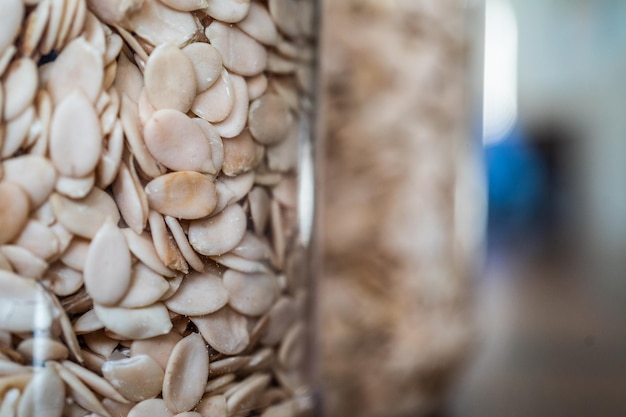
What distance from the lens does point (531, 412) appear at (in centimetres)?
37

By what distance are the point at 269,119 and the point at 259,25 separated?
3 centimetres

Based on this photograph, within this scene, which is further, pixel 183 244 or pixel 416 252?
pixel 416 252

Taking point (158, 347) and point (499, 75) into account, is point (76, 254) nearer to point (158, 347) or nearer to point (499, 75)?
point (158, 347)

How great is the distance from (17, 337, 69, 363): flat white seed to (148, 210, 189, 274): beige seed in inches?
1.5

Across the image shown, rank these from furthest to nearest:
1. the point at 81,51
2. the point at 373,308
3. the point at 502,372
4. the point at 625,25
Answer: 1. the point at 625,25
2. the point at 502,372
3. the point at 373,308
4. the point at 81,51

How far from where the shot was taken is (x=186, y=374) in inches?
7.5

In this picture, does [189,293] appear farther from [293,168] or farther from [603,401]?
[603,401]

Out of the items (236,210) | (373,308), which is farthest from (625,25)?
(236,210)

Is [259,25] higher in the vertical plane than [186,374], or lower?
higher

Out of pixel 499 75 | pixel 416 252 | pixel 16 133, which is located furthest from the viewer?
pixel 499 75

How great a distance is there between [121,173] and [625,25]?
0.67 metres

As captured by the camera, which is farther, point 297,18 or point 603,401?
point 603,401

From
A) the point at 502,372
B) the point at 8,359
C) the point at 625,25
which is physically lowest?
the point at 502,372

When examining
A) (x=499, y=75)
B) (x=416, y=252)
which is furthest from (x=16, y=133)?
(x=499, y=75)
